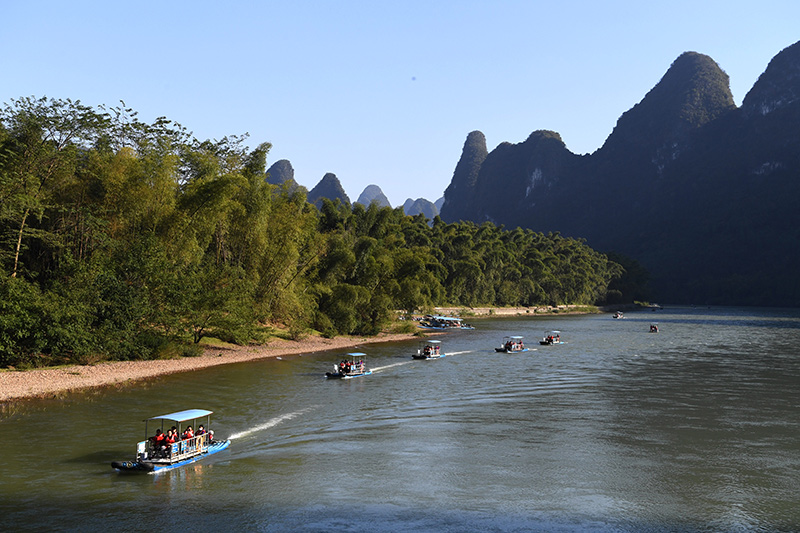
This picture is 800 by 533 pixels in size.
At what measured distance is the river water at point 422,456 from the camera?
1998cm

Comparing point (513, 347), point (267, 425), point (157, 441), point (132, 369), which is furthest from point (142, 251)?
point (513, 347)

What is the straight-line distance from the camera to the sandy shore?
3641 centimetres

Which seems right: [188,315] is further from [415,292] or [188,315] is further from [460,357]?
[415,292]

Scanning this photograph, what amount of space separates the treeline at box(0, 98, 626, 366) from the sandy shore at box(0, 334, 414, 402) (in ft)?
5.26

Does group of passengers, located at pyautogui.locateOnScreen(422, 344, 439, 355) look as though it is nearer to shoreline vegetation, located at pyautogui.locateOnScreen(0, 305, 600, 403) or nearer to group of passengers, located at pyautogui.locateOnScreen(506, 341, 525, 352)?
group of passengers, located at pyautogui.locateOnScreen(506, 341, 525, 352)

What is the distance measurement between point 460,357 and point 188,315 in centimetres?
2870

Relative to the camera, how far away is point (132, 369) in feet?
148

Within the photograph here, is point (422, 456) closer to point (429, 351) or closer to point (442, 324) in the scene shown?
point (429, 351)

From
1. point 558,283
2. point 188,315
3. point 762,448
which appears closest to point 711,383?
point 762,448

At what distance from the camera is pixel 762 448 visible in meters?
28.6

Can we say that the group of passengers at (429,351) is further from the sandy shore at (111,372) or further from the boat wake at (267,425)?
the boat wake at (267,425)

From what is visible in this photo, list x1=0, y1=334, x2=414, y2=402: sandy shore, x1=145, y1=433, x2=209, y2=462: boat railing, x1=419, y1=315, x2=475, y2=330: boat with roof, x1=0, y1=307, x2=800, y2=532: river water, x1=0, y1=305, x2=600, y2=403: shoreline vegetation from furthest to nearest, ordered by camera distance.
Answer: x1=419, y1=315, x2=475, y2=330: boat with roof < x1=0, y1=305, x2=600, y2=403: shoreline vegetation < x1=0, y1=334, x2=414, y2=402: sandy shore < x1=145, y1=433, x2=209, y2=462: boat railing < x1=0, y1=307, x2=800, y2=532: river water

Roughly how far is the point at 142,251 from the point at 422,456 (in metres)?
34.4

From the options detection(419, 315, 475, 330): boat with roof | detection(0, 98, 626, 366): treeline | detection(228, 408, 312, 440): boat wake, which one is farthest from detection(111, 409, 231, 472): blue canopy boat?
detection(419, 315, 475, 330): boat with roof
